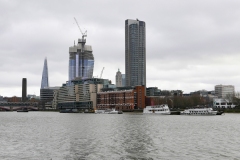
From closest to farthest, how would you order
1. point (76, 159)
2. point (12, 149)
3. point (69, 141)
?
point (76, 159)
point (12, 149)
point (69, 141)

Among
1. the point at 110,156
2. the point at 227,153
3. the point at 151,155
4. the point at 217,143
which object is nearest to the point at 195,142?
the point at 217,143

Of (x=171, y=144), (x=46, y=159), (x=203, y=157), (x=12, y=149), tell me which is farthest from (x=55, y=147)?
(x=203, y=157)

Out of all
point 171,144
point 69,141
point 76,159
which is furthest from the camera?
point 69,141

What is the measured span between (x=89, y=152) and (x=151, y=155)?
696 centimetres

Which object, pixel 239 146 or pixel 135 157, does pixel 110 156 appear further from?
pixel 239 146

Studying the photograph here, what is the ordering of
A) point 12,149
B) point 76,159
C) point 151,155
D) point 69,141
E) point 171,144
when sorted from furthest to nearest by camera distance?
point 69,141 < point 171,144 < point 12,149 < point 151,155 < point 76,159

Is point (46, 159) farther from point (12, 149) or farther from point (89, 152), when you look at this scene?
point (12, 149)

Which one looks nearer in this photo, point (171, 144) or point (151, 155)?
point (151, 155)

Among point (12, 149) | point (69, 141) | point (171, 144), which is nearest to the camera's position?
point (12, 149)

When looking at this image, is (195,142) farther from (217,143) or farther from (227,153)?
(227,153)

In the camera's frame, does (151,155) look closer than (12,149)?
Yes

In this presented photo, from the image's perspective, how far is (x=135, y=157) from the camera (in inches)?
1443

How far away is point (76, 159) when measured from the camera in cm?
3562

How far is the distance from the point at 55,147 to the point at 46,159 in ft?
26.8
